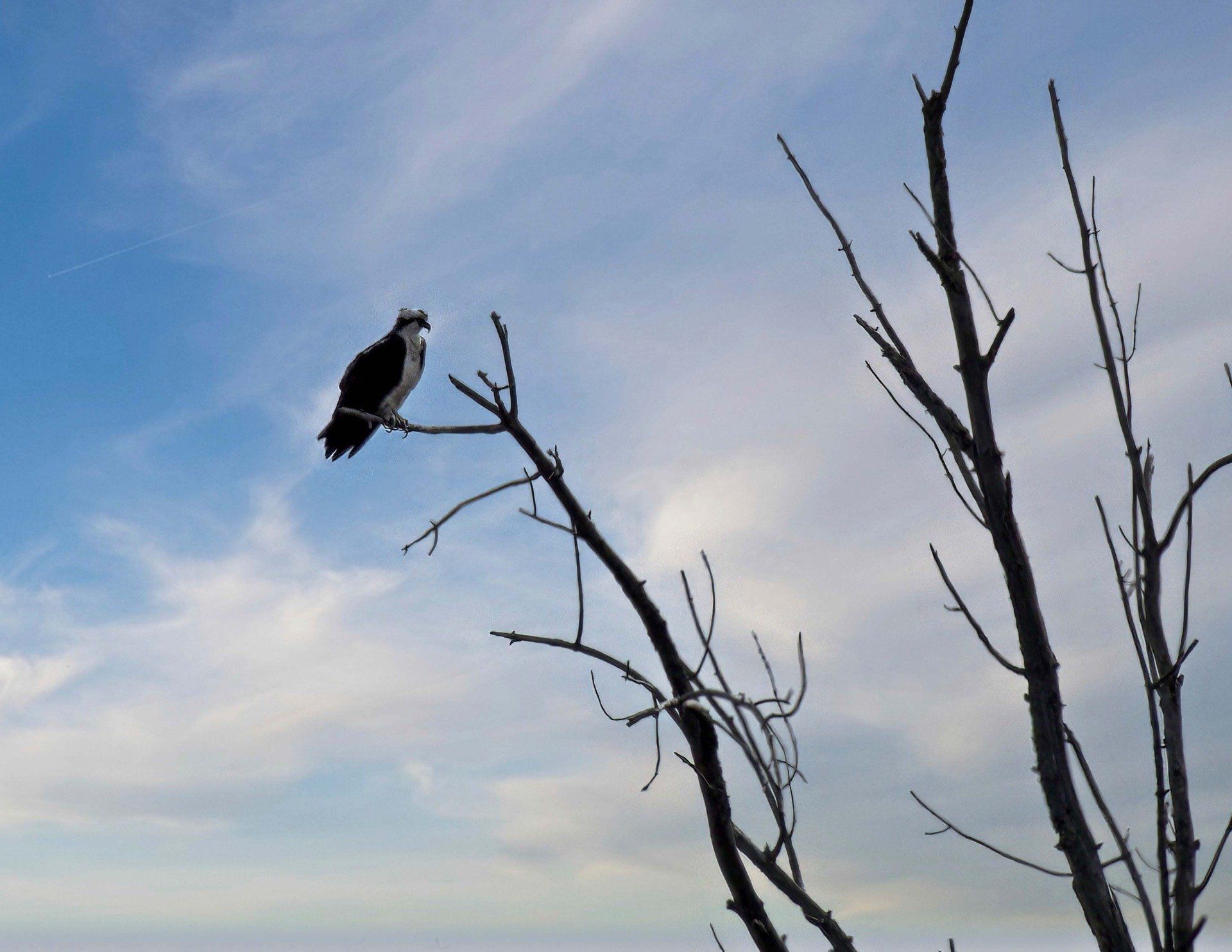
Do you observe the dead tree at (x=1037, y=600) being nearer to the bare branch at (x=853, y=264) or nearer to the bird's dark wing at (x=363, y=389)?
the bare branch at (x=853, y=264)

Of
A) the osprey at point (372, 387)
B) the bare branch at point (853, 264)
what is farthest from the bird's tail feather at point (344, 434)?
the bare branch at point (853, 264)

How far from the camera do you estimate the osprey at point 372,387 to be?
8453 mm

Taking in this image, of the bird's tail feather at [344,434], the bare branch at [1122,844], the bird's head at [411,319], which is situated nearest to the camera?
the bare branch at [1122,844]

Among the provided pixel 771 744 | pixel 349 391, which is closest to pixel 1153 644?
pixel 771 744

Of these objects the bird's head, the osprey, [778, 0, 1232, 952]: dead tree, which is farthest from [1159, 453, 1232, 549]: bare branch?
the bird's head

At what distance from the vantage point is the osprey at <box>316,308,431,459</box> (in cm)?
845

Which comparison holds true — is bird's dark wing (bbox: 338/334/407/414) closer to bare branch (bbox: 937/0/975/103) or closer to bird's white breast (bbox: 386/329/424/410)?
bird's white breast (bbox: 386/329/424/410)

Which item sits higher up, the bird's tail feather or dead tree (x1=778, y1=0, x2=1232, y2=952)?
the bird's tail feather

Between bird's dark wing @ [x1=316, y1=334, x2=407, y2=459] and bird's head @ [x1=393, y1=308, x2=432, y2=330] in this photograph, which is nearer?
bird's dark wing @ [x1=316, y1=334, x2=407, y2=459]

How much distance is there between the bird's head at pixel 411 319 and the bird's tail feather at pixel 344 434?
237 centimetres

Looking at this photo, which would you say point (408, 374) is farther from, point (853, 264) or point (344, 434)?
point (853, 264)

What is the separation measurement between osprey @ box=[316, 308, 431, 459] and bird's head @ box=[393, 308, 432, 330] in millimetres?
1196

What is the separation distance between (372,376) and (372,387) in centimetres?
13

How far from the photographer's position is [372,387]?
29.1 feet
